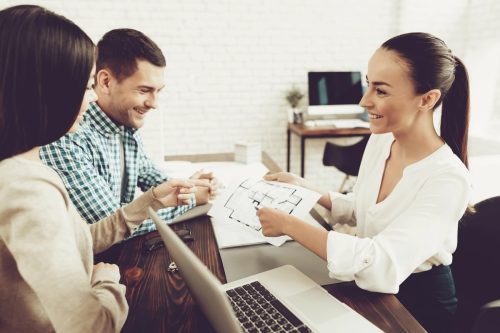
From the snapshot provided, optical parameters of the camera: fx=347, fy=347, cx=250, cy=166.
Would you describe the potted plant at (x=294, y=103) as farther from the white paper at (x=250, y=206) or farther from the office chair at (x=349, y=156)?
the white paper at (x=250, y=206)

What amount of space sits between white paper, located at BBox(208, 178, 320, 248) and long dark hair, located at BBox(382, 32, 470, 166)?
1.45 ft

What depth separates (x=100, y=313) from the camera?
22.9 inches

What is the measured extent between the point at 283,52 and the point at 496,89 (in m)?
2.06

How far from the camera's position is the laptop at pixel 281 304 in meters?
0.63

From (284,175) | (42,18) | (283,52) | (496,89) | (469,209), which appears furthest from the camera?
(283,52)

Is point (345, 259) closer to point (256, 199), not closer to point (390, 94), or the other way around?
point (256, 199)

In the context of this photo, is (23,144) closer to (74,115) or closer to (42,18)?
(74,115)

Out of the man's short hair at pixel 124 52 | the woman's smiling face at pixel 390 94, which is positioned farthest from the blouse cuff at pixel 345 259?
the man's short hair at pixel 124 52

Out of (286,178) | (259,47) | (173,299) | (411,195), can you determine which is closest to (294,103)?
(259,47)

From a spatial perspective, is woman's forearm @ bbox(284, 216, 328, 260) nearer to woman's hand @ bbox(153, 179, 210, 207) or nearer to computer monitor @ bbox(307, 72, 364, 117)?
woman's hand @ bbox(153, 179, 210, 207)

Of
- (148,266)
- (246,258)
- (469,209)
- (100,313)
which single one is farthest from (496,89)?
(100,313)

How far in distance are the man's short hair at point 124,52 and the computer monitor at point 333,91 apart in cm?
255

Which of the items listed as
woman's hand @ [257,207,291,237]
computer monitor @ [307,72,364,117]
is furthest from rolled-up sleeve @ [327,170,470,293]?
computer monitor @ [307,72,364,117]

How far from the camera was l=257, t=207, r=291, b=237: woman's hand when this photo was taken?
909 millimetres
